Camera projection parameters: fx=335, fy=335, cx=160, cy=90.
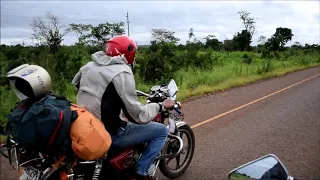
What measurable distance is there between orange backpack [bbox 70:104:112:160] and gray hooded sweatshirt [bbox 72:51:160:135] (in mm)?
304

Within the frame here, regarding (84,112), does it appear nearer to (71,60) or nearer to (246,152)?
(246,152)

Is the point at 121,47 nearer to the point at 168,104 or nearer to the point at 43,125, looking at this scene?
the point at 168,104

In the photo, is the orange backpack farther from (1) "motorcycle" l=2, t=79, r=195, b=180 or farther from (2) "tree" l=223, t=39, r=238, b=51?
(2) "tree" l=223, t=39, r=238, b=51

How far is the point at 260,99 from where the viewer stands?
10.9 m

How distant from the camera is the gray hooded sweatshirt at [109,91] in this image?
2889mm

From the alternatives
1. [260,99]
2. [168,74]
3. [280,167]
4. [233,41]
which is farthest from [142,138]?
[233,41]

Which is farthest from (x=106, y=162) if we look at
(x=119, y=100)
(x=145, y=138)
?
(x=119, y=100)

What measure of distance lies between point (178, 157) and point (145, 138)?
4.03 ft

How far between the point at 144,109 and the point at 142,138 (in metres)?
0.35

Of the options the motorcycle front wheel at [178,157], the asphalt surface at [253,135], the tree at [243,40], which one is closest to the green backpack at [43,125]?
the motorcycle front wheel at [178,157]

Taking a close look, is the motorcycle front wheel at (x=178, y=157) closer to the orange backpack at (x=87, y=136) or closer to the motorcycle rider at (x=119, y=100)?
the motorcycle rider at (x=119, y=100)

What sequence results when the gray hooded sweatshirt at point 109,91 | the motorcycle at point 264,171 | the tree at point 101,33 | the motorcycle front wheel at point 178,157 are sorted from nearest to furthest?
the motorcycle at point 264,171 → the gray hooded sweatshirt at point 109,91 → the motorcycle front wheel at point 178,157 → the tree at point 101,33

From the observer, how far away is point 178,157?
4.43 metres

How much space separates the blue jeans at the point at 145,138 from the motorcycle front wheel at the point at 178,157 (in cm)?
46
